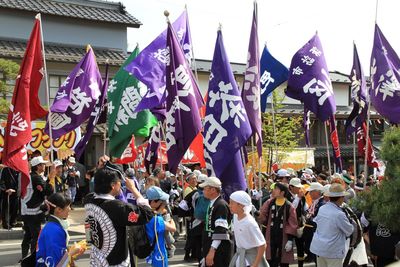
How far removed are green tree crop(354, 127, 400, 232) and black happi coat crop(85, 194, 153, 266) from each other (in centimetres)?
221

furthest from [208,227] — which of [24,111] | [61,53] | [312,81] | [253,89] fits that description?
Result: [61,53]

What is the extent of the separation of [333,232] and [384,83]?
6001 mm

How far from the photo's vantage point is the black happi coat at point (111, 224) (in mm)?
5512

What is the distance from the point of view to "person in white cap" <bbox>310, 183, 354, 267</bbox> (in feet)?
23.3

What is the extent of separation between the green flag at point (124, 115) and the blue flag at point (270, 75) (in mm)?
2505

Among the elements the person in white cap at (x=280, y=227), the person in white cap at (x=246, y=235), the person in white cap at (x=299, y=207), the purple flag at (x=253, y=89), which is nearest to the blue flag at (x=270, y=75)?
the person in white cap at (x=299, y=207)

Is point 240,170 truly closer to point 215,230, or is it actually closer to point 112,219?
point 215,230

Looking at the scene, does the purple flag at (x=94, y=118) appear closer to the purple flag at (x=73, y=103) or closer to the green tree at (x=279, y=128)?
the purple flag at (x=73, y=103)

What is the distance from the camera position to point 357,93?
14.8 m

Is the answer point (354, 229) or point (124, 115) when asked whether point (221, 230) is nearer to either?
point (354, 229)

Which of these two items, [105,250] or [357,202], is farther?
[357,202]

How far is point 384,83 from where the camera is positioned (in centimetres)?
1225

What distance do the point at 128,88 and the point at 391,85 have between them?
556 cm

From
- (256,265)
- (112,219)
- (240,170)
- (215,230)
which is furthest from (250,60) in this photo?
(112,219)
